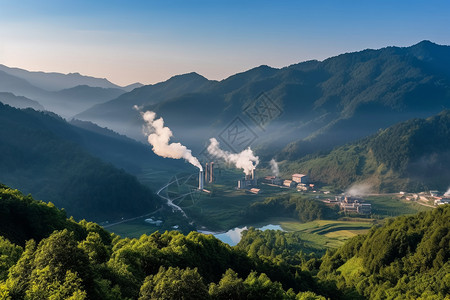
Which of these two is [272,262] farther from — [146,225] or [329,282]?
[146,225]

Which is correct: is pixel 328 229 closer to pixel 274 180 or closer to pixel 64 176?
pixel 274 180

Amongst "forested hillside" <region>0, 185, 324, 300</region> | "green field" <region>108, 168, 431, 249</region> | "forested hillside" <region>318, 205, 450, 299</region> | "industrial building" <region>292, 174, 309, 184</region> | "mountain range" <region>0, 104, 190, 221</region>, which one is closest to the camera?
"forested hillside" <region>0, 185, 324, 300</region>

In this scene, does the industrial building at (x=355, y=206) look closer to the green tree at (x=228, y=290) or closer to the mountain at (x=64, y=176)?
the mountain at (x=64, y=176)

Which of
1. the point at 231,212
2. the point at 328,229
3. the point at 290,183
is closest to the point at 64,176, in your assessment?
the point at 231,212

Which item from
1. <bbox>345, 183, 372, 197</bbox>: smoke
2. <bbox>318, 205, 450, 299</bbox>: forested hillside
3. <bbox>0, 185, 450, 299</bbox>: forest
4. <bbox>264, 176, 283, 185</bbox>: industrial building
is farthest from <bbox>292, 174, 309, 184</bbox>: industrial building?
<bbox>318, 205, 450, 299</bbox>: forested hillside

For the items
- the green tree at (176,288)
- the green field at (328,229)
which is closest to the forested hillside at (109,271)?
the green tree at (176,288)

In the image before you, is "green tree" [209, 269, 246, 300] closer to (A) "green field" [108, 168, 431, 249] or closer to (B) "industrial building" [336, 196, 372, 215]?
(A) "green field" [108, 168, 431, 249]
